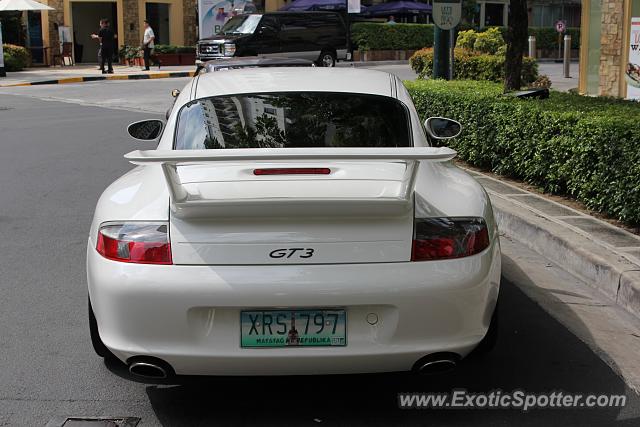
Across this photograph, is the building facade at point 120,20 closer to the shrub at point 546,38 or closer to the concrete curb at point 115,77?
the concrete curb at point 115,77

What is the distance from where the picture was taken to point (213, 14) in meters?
36.2

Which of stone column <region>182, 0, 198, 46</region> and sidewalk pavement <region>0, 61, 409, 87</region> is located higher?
stone column <region>182, 0, 198, 46</region>

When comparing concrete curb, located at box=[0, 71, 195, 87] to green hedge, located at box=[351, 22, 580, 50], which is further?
green hedge, located at box=[351, 22, 580, 50]

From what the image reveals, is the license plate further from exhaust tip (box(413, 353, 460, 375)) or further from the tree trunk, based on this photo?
the tree trunk

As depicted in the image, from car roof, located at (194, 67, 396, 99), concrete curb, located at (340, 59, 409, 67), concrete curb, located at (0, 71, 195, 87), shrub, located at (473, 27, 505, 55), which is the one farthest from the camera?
concrete curb, located at (340, 59, 409, 67)

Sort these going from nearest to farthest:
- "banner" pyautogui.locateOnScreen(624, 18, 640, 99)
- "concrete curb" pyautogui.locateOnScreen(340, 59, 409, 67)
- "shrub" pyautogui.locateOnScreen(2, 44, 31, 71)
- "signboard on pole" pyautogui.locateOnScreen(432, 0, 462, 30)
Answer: "signboard on pole" pyautogui.locateOnScreen(432, 0, 462, 30) → "banner" pyautogui.locateOnScreen(624, 18, 640, 99) → "shrub" pyautogui.locateOnScreen(2, 44, 31, 71) → "concrete curb" pyautogui.locateOnScreen(340, 59, 409, 67)

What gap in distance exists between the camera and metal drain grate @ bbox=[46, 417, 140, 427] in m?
3.89

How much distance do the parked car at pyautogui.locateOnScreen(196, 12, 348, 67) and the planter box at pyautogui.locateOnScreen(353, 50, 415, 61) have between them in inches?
340

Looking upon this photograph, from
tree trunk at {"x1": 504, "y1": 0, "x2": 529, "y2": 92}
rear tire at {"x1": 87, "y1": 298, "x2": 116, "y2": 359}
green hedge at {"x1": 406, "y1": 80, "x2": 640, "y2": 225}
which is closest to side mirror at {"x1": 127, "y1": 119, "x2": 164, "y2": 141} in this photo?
rear tire at {"x1": 87, "y1": 298, "x2": 116, "y2": 359}

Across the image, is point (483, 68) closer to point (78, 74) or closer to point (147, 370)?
point (78, 74)

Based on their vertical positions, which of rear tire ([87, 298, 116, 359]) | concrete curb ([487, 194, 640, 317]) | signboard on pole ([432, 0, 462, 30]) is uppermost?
signboard on pole ([432, 0, 462, 30])

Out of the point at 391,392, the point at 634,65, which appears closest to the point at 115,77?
the point at 634,65

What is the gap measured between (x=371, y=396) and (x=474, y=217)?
1.01 metres

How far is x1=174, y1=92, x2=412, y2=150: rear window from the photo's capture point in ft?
15.1
